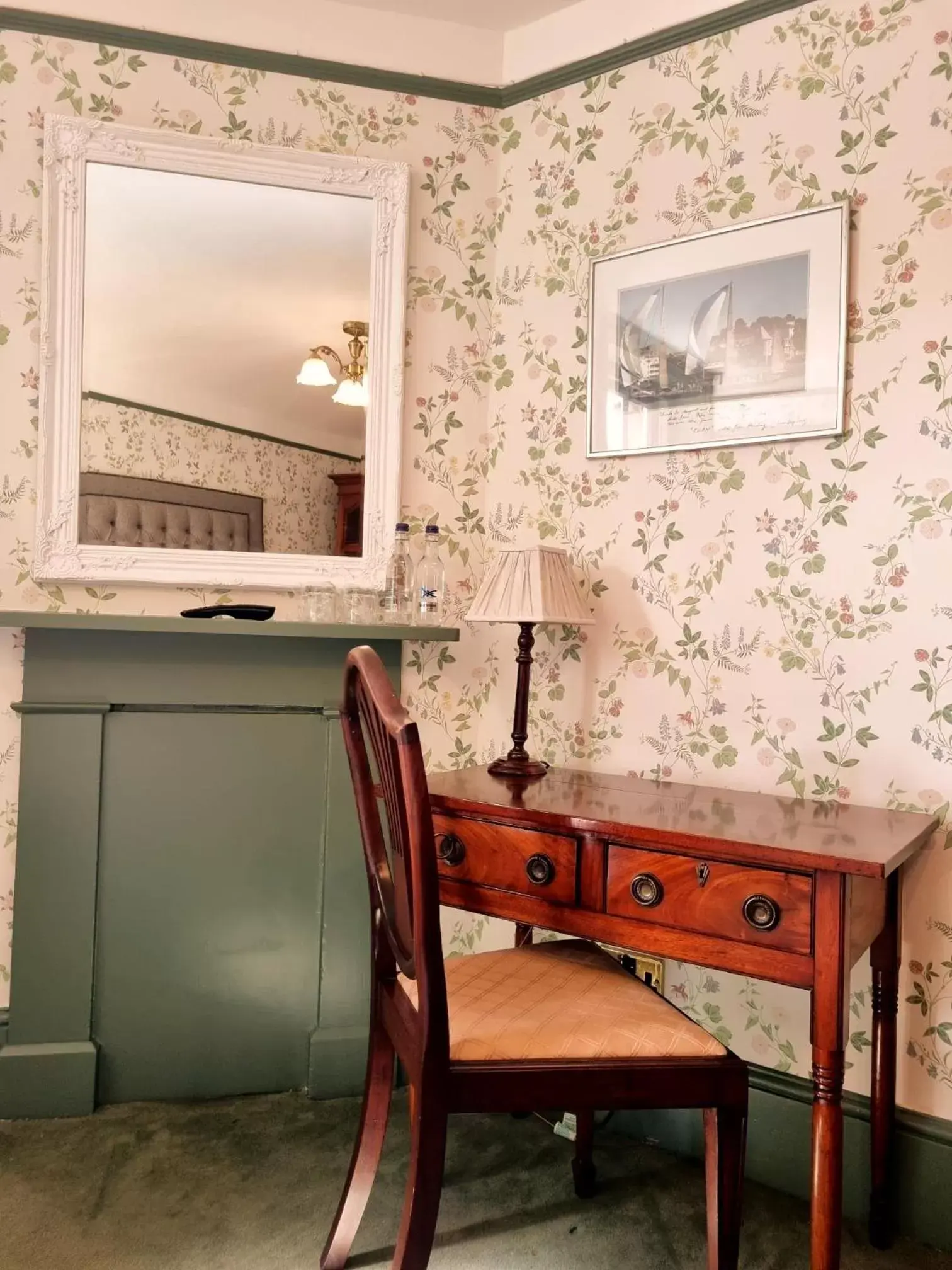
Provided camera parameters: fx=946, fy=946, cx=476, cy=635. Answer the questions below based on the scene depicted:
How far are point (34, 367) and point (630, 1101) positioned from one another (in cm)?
185

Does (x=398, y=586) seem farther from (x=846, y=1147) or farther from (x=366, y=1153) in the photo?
(x=846, y=1147)

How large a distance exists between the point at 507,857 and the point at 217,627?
81cm

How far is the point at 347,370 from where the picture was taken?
2.18 m

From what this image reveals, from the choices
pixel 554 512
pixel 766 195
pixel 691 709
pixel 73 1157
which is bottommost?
pixel 73 1157


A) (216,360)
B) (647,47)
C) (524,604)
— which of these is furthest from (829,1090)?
(647,47)

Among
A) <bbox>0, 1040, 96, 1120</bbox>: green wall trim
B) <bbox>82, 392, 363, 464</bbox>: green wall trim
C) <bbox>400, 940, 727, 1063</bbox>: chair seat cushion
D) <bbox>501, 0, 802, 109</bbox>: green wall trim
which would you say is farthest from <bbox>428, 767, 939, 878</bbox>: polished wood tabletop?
<bbox>501, 0, 802, 109</bbox>: green wall trim

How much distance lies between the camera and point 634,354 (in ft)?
6.83

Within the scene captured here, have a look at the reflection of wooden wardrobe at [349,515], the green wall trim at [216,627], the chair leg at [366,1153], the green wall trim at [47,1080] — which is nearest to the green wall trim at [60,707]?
the green wall trim at [216,627]

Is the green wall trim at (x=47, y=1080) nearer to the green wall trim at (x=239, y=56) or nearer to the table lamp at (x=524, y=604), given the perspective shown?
the table lamp at (x=524, y=604)

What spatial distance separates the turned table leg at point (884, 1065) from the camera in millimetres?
1636

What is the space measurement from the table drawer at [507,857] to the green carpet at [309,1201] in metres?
0.63

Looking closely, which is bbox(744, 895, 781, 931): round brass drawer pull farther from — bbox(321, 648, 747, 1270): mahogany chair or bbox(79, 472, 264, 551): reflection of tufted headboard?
bbox(79, 472, 264, 551): reflection of tufted headboard

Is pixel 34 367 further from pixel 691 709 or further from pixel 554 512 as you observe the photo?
pixel 691 709

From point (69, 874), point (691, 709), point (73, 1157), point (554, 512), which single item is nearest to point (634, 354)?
point (554, 512)
